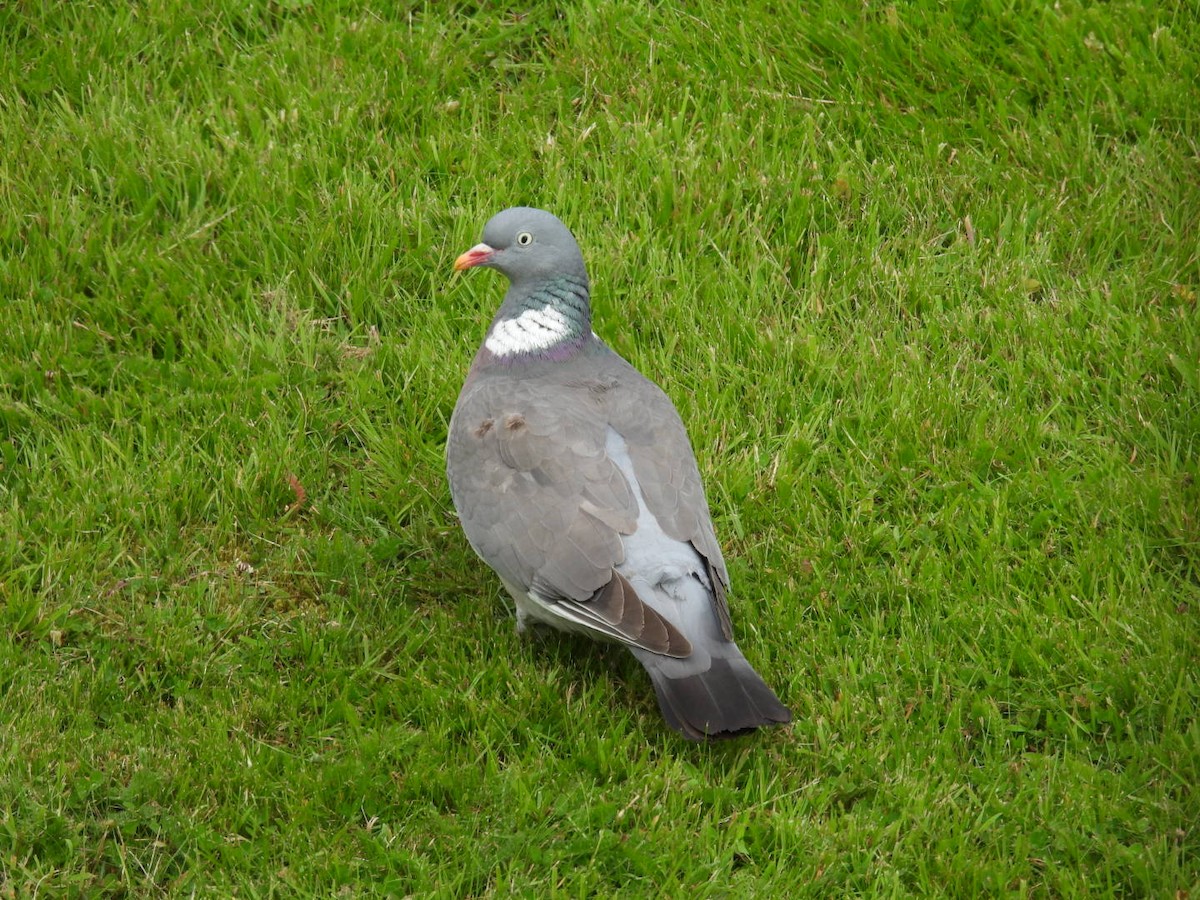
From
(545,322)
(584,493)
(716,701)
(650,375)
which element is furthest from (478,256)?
(716,701)

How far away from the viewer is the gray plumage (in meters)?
3.96

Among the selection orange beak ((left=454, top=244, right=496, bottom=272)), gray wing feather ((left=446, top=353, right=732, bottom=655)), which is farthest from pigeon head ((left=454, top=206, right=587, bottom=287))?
gray wing feather ((left=446, top=353, right=732, bottom=655))

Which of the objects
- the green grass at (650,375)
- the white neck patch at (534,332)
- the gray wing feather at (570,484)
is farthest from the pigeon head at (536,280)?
the green grass at (650,375)

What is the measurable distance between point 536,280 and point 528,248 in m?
0.11

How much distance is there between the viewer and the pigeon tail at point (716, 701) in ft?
12.7

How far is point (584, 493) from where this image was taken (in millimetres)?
4238

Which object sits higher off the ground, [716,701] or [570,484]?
[570,484]

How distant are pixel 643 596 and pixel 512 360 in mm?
1013

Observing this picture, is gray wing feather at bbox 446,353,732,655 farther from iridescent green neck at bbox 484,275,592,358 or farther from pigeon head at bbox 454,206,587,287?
pigeon head at bbox 454,206,587,287

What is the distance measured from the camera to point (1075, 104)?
19.4ft

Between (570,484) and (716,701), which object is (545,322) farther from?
(716,701)

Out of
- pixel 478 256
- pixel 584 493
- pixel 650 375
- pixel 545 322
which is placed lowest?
pixel 650 375

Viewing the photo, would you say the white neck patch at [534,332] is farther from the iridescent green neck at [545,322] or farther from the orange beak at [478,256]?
the orange beak at [478,256]

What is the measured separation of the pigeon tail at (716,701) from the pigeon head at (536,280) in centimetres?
120
